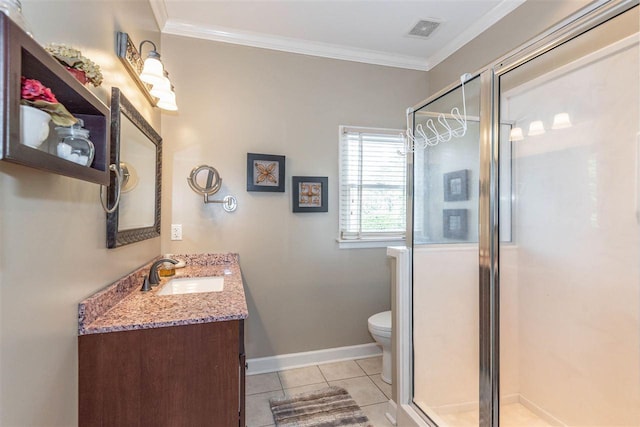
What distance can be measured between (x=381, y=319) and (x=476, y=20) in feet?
7.76

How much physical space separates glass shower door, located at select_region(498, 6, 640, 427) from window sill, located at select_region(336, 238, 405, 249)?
994 mm

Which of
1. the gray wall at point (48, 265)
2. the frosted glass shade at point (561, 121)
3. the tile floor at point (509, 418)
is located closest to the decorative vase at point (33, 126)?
the gray wall at point (48, 265)

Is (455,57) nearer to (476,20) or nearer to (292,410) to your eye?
(476,20)

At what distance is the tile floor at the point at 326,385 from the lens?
2.02 m

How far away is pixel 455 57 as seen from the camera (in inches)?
106

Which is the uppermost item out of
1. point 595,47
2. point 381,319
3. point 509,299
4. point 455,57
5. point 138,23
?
point 455,57

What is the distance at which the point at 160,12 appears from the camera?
7.20ft

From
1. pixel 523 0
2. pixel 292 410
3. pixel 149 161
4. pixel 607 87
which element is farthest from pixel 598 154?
pixel 149 161

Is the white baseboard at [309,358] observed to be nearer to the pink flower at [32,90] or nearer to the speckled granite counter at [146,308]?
the speckled granite counter at [146,308]

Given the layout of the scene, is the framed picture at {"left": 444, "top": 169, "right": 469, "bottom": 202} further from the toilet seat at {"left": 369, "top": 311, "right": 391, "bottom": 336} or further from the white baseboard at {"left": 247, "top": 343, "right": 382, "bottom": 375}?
the white baseboard at {"left": 247, "top": 343, "right": 382, "bottom": 375}

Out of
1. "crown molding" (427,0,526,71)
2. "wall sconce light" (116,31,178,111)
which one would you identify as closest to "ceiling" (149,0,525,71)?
"crown molding" (427,0,526,71)

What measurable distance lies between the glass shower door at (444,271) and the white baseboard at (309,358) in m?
0.91

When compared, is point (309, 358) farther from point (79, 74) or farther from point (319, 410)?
point (79, 74)

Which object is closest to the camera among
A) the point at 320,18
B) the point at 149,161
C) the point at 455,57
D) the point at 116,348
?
the point at 116,348
